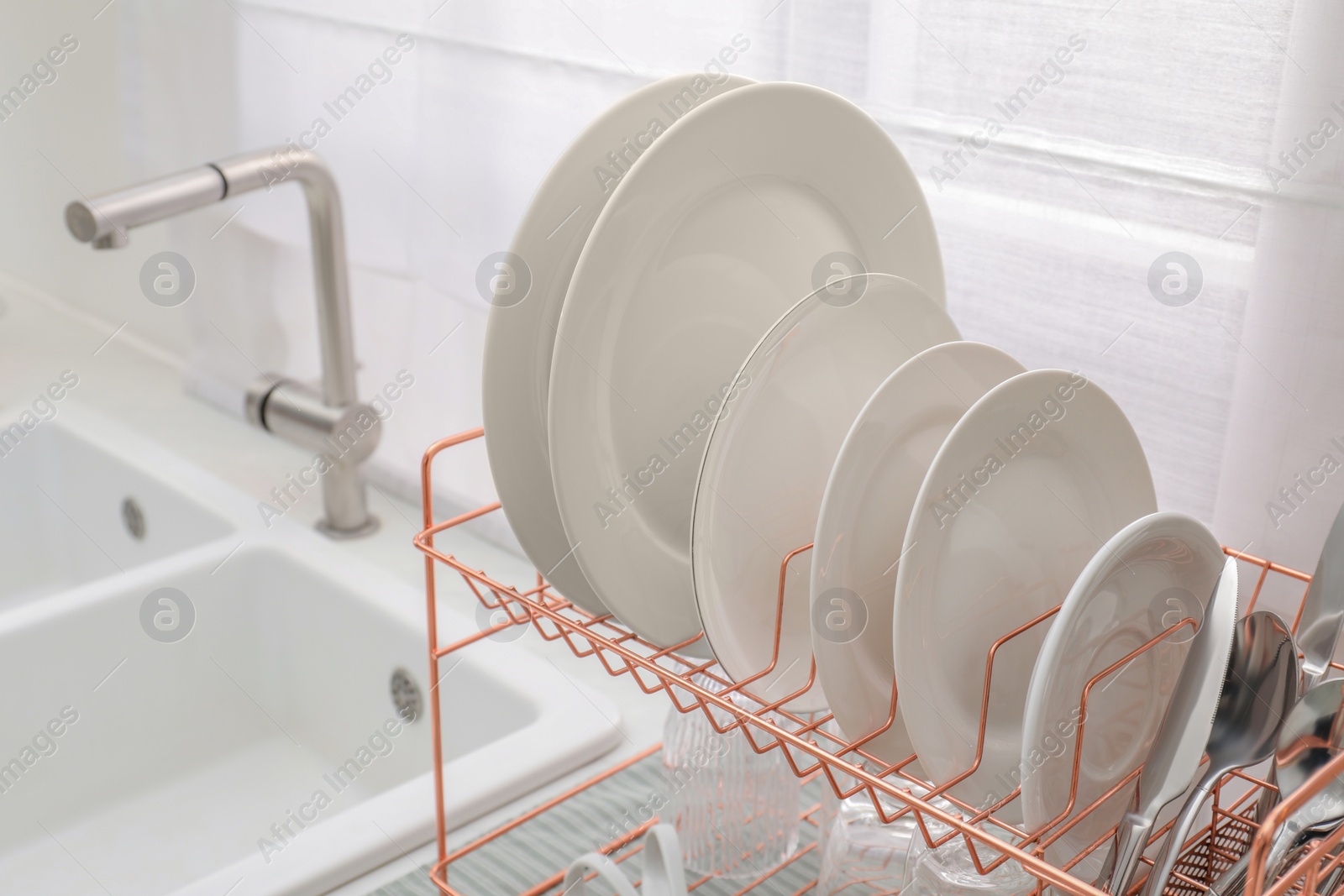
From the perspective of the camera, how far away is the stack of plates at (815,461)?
0.54 meters

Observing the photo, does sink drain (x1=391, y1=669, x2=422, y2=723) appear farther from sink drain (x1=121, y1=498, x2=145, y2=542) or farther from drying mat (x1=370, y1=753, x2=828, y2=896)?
sink drain (x1=121, y1=498, x2=145, y2=542)

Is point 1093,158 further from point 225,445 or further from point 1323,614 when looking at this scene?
point 225,445

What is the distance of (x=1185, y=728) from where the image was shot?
482 millimetres

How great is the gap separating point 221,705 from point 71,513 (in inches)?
16.7

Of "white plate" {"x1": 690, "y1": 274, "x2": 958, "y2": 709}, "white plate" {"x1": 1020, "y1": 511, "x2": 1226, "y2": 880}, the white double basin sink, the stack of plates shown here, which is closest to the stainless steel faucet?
the white double basin sink

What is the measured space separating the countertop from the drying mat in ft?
0.07

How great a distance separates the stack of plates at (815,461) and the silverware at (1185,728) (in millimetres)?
39

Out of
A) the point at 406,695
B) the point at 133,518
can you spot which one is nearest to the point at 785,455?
the point at 406,695

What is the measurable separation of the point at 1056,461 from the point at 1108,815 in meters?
0.17

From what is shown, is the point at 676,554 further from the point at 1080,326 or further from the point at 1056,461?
the point at 1080,326

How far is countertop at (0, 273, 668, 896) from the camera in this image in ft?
3.17

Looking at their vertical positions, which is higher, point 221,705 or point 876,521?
point 876,521

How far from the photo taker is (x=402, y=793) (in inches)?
34.2

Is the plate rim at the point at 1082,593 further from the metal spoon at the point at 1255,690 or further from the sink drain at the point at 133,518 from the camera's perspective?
the sink drain at the point at 133,518
